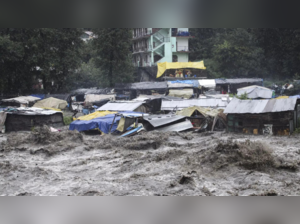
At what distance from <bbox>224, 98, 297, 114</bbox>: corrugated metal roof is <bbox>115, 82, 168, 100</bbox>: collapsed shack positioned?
5.88 meters

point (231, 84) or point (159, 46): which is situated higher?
point (159, 46)

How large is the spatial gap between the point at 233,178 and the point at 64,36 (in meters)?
10.2

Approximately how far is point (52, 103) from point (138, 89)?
378cm

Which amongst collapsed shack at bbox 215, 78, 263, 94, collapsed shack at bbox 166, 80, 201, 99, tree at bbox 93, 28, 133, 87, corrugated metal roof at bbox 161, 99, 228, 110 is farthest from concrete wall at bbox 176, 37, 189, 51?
corrugated metal roof at bbox 161, 99, 228, 110

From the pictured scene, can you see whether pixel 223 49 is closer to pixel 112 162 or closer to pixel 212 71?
pixel 212 71

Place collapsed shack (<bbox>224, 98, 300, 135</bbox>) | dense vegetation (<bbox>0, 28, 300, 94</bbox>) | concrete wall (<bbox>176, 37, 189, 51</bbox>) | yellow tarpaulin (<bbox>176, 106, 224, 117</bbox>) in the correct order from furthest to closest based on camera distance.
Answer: concrete wall (<bbox>176, 37, 189, 51</bbox>) < dense vegetation (<bbox>0, 28, 300, 94</bbox>) < yellow tarpaulin (<bbox>176, 106, 224, 117</bbox>) < collapsed shack (<bbox>224, 98, 300, 135</bbox>)

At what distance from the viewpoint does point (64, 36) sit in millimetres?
13500

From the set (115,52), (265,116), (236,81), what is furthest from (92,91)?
(265,116)

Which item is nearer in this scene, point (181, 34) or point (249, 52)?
point (249, 52)

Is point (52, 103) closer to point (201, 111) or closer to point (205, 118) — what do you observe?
point (201, 111)

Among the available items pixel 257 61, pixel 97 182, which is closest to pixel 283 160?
pixel 97 182

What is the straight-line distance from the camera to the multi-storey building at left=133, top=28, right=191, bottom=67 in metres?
14.5

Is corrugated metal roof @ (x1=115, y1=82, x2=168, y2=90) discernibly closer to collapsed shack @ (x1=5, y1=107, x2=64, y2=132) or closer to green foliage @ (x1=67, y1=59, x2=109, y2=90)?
green foliage @ (x1=67, y1=59, x2=109, y2=90)

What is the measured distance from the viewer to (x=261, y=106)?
29.6ft
